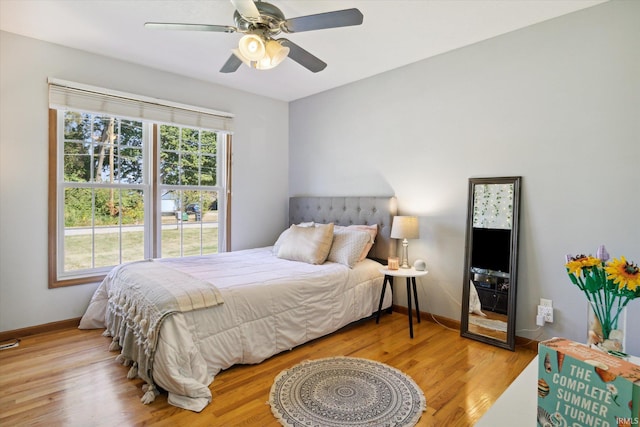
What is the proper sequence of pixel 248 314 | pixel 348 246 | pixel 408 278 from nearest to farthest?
pixel 248 314, pixel 408 278, pixel 348 246

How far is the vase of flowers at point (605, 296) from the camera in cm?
101

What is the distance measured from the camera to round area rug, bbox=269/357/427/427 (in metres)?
1.81

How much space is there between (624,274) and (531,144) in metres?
1.99

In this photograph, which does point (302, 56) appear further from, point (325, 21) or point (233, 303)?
point (233, 303)

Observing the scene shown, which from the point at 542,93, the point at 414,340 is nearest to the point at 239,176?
the point at 414,340

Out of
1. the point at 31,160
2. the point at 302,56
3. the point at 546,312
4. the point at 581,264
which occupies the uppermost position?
the point at 302,56

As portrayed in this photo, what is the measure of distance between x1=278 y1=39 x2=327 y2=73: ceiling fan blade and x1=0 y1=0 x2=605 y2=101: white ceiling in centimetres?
35

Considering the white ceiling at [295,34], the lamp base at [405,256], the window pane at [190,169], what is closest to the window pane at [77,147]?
the white ceiling at [295,34]

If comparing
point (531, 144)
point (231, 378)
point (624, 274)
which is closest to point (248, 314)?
point (231, 378)

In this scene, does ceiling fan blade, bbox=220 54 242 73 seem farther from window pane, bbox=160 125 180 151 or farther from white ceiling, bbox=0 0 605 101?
window pane, bbox=160 125 180 151

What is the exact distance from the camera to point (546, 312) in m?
2.55

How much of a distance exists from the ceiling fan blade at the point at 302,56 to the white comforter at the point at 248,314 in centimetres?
167

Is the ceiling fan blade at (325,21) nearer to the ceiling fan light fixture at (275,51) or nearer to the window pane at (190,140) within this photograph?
the ceiling fan light fixture at (275,51)

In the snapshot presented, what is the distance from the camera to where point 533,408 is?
933 millimetres
